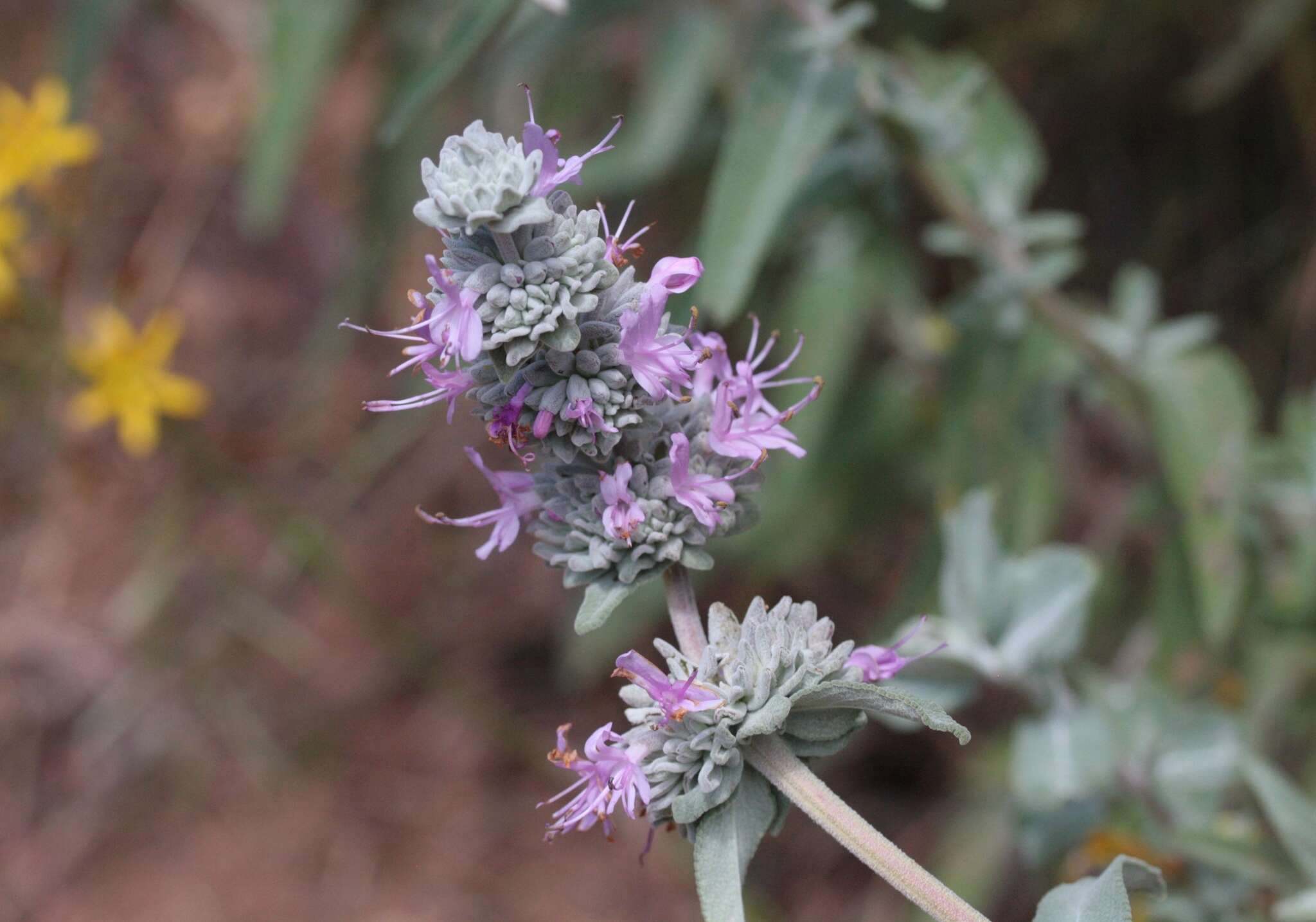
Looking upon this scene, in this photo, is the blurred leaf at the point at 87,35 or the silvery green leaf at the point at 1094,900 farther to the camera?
the blurred leaf at the point at 87,35

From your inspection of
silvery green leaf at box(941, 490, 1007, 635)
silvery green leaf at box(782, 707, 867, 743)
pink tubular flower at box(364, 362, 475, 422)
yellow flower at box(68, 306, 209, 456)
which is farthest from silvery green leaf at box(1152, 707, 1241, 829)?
yellow flower at box(68, 306, 209, 456)

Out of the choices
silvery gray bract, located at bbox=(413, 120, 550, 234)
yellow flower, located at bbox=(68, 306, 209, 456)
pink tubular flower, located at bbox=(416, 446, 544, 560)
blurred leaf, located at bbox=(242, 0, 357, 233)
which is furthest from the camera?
yellow flower, located at bbox=(68, 306, 209, 456)

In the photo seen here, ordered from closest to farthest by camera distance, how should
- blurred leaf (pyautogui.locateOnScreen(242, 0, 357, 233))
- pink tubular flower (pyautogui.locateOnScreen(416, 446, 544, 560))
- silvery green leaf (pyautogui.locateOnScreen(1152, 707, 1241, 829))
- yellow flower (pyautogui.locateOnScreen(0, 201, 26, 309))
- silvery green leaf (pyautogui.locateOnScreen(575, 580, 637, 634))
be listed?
silvery green leaf (pyautogui.locateOnScreen(575, 580, 637, 634)), pink tubular flower (pyautogui.locateOnScreen(416, 446, 544, 560)), silvery green leaf (pyautogui.locateOnScreen(1152, 707, 1241, 829)), blurred leaf (pyautogui.locateOnScreen(242, 0, 357, 233)), yellow flower (pyautogui.locateOnScreen(0, 201, 26, 309))

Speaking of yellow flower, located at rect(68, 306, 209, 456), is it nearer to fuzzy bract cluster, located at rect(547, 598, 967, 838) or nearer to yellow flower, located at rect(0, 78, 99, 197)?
yellow flower, located at rect(0, 78, 99, 197)

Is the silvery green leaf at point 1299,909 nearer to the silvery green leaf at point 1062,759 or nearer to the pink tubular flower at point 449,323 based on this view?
the silvery green leaf at point 1062,759

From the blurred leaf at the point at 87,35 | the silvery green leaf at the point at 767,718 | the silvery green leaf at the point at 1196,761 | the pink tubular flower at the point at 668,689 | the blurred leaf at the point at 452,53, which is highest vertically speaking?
the blurred leaf at the point at 87,35

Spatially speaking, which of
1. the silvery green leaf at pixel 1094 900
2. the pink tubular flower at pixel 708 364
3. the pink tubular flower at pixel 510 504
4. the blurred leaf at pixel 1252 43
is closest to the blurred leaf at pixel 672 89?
the blurred leaf at pixel 1252 43
